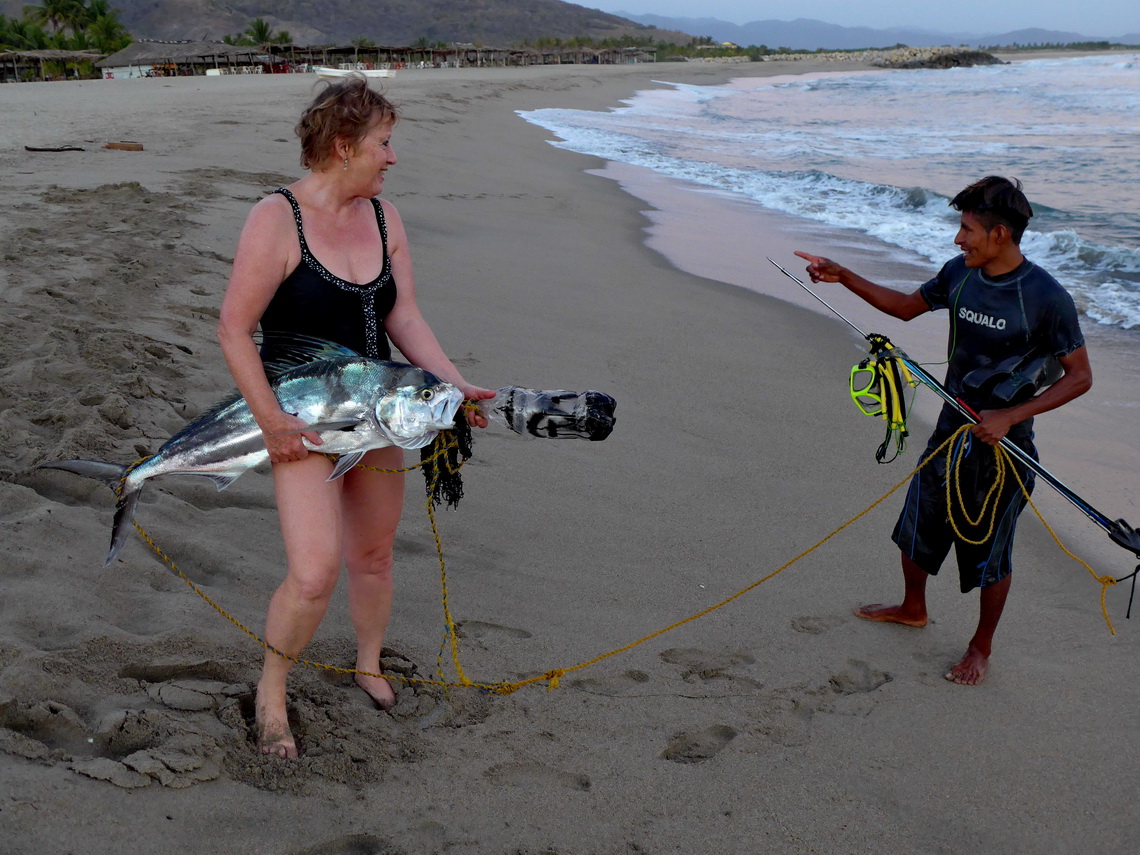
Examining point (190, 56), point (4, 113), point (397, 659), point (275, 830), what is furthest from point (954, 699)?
point (190, 56)

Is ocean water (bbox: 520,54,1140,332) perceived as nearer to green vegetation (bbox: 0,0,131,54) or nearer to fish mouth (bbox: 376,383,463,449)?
fish mouth (bbox: 376,383,463,449)

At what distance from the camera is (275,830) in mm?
2279

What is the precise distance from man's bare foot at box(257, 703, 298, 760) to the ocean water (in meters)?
8.02

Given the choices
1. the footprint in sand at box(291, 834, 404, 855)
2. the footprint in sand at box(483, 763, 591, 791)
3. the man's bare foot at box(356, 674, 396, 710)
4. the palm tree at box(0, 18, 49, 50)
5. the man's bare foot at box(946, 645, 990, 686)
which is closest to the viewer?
the footprint in sand at box(291, 834, 404, 855)

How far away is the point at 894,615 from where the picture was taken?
3.71 m

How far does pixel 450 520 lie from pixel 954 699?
220cm

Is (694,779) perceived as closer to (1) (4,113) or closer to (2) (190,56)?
(1) (4,113)

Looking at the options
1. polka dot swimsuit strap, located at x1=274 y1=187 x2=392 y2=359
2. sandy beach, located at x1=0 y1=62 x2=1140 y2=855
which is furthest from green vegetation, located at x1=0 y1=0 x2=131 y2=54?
polka dot swimsuit strap, located at x1=274 y1=187 x2=392 y2=359

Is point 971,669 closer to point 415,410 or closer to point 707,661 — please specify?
point 707,661

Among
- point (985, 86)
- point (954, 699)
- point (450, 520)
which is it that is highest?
point (985, 86)

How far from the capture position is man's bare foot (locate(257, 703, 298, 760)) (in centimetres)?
253

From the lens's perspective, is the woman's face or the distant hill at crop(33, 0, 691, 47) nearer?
the woman's face

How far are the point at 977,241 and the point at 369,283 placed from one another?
2.08 meters

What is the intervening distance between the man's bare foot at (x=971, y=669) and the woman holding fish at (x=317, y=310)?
2079mm
